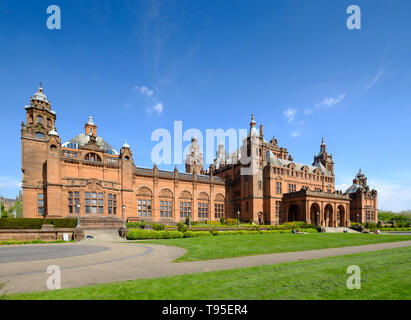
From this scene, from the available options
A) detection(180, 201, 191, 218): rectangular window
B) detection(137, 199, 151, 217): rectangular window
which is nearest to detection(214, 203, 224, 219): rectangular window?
detection(180, 201, 191, 218): rectangular window

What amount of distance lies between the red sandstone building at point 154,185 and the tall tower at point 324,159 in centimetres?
30

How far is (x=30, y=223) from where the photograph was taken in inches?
1117

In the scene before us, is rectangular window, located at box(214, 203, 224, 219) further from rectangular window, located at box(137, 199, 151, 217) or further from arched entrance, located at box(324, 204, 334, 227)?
arched entrance, located at box(324, 204, 334, 227)

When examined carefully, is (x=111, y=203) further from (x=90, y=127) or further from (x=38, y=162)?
(x=90, y=127)

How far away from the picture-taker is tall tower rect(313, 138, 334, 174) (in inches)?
2680

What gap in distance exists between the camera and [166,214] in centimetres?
4672

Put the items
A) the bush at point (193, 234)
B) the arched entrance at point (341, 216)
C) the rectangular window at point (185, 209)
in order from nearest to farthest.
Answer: the bush at point (193, 234), the rectangular window at point (185, 209), the arched entrance at point (341, 216)

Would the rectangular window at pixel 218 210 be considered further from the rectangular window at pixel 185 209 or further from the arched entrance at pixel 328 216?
the arched entrance at pixel 328 216

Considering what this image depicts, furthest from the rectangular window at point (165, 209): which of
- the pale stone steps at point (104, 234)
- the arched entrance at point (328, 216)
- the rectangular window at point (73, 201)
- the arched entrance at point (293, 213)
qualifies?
the arched entrance at point (328, 216)

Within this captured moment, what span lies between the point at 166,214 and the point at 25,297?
136ft

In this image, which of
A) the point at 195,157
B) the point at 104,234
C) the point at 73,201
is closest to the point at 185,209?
the point at 104,234

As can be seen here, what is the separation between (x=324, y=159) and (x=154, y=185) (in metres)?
51.3

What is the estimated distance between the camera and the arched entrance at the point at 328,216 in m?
55.2
